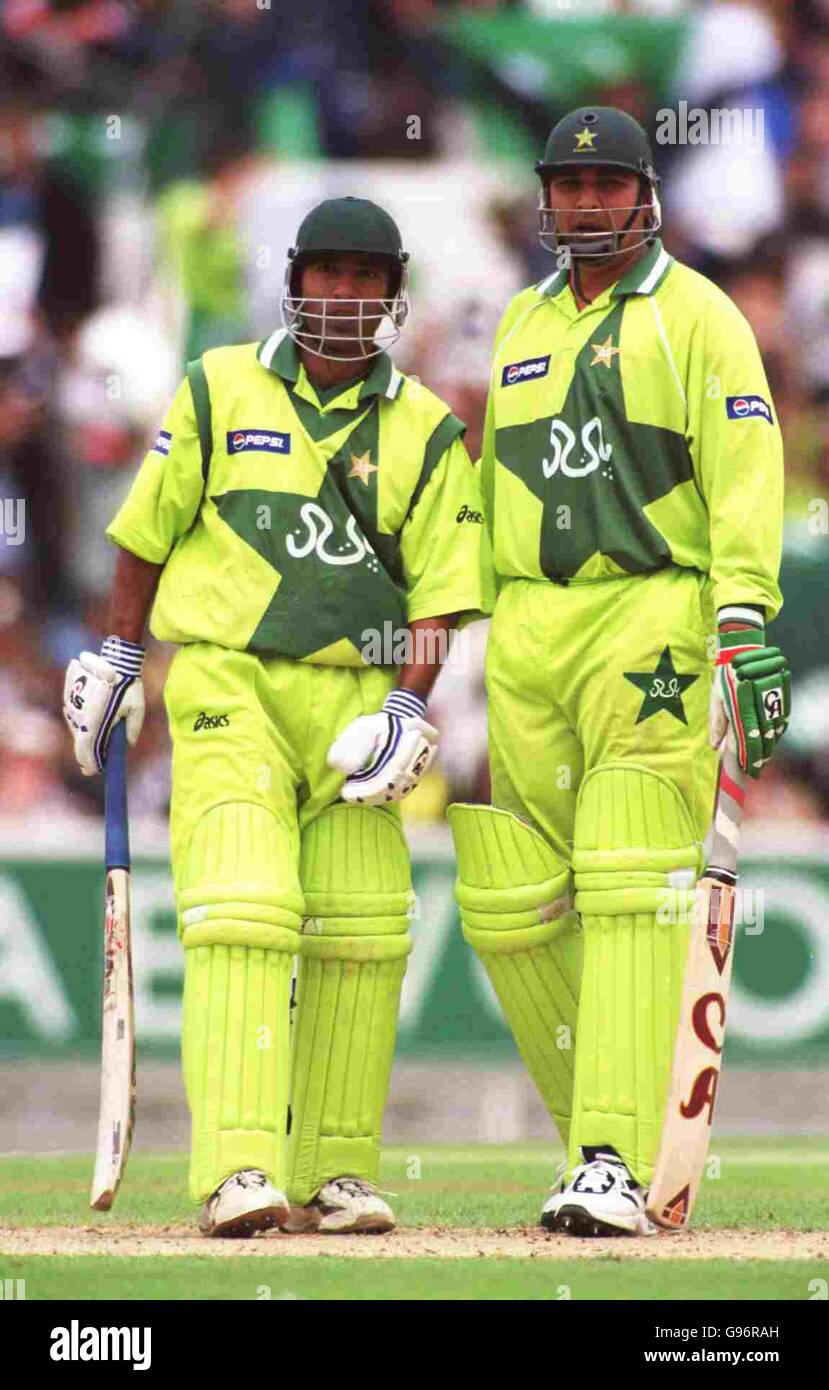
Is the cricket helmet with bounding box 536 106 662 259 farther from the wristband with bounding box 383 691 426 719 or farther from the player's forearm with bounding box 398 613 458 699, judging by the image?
the wristband with bounding box 383 691 426 719

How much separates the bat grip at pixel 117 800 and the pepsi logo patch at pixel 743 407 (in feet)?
4.79

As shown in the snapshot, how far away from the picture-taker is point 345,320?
5551 mm

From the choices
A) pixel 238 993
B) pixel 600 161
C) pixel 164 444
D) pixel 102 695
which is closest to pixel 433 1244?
pixel 238 993

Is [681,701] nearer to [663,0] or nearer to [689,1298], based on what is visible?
[689,1298]

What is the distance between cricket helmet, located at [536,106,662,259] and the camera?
552 centimetres

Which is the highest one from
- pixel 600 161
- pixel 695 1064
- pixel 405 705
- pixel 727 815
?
pixel 600 161

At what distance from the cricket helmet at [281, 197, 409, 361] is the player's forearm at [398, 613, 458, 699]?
1.95 ft

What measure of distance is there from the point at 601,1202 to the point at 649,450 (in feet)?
5.03

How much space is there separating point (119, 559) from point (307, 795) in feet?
2.20

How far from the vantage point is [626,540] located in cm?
540

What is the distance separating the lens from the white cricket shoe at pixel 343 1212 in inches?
214

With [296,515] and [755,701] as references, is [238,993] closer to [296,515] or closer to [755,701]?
[296,515]

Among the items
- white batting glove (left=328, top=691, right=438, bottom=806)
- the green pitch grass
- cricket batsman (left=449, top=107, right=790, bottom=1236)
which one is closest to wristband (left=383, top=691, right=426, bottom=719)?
white batting glove (left=328, top=691, right=438, bottom=806)

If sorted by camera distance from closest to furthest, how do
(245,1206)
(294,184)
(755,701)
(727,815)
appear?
(245,1206)
(755,701)
(727,815)
(294,184)
